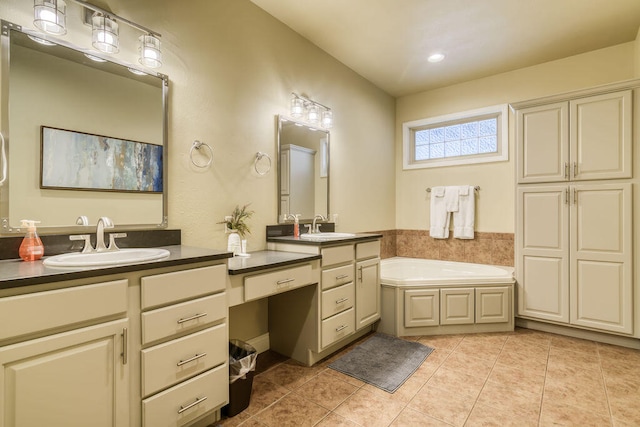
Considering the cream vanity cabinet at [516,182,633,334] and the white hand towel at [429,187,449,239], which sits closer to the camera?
the cream vanity cabinet at [516,182,633,334]

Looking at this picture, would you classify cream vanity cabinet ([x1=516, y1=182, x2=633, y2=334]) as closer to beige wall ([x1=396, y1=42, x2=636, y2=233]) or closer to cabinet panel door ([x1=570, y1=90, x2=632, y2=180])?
cabinet panel door ([x1=570, y1=90, x2=632, y2=180])

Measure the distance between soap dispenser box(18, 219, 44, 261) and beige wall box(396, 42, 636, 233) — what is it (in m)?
3.66

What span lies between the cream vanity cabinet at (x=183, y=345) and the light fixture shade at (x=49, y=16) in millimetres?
1224

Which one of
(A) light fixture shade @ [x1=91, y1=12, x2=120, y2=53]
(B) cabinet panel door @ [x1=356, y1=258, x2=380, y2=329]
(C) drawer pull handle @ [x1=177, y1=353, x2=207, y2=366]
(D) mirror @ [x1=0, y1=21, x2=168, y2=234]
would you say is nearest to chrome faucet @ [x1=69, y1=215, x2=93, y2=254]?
(D) mirror @ [x1=0, y1=21, x2=168, y2=234]

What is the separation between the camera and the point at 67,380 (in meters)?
1.15

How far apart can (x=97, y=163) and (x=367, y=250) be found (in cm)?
196

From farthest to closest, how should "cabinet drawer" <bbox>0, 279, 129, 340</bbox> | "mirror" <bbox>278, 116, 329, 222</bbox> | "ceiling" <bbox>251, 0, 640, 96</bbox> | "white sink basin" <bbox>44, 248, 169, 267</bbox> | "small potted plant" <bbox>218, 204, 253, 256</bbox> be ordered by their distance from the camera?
"mirror" <bbox>278, 116, 329, 222</bbox>
"ceiling" <bbox>251, 0, 640, 96</bbox>
"small potted plant" <bbox>218, 204, 253, 256</bbox>
"white sink basin" <bbox>44, 248, 169, 267</bbox>
"cabinet drawer" <bbox>0, 279, 129, 340</bbox>

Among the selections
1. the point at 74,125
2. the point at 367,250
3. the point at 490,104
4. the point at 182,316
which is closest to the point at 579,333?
the point at 367,250

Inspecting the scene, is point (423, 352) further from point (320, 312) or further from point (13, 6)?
point (13, 6)

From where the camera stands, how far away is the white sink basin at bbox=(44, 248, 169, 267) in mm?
1254

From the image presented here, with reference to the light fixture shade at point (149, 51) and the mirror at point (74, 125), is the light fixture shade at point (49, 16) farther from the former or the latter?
the light fixture shade at point (149, 51)

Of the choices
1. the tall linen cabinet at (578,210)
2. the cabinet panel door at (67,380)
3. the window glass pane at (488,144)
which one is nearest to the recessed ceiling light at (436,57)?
the tall linen cabinet at (578,210)

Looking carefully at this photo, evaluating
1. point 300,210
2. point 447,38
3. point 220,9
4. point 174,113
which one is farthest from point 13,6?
point 447,38

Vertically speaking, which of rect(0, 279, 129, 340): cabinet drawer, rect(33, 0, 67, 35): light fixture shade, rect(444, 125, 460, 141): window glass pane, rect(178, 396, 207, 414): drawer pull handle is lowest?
rect(178, 396, 207, 414): drawer pull handle
